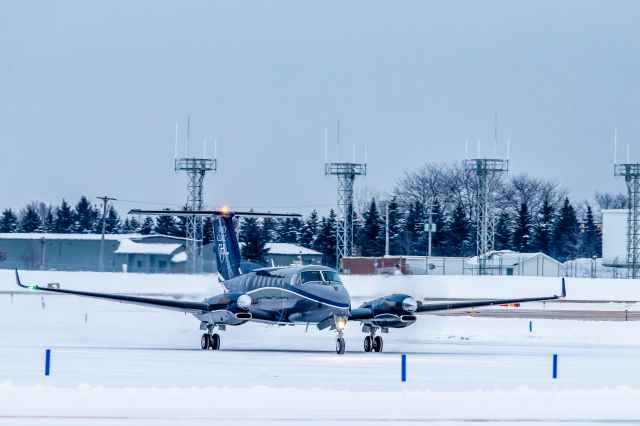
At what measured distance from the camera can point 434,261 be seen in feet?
339

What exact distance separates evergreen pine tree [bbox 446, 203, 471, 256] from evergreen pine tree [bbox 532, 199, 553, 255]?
385 inches

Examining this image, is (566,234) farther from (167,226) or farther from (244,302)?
(244,302)

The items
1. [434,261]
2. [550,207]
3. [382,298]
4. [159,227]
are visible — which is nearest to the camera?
[382,298]

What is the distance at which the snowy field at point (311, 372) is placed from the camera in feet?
67.3

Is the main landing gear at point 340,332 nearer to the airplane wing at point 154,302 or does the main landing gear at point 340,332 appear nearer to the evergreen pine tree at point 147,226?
the airplane wing at point 154,302

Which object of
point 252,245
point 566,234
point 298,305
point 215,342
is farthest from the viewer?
point 566,234

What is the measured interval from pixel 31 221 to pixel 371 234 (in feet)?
142

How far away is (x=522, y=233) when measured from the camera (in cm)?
13562

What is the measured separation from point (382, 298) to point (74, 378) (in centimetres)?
1304

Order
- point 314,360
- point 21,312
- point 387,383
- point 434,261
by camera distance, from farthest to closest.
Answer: point 434,261
point 21,312
point 314,360
point 387,383

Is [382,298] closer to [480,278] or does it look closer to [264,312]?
[264,312]

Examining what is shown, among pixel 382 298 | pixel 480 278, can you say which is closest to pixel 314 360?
pixel 382 298

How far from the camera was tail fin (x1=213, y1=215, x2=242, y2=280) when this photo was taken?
41.9 meters

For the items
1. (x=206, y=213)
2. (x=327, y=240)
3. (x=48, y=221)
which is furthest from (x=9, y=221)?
(x=206, y=213)
